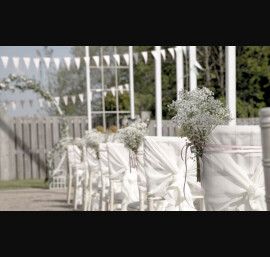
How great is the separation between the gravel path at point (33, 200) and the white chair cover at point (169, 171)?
428 cm

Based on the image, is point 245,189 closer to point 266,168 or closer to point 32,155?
point 266,168

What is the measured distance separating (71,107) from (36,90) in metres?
7.99

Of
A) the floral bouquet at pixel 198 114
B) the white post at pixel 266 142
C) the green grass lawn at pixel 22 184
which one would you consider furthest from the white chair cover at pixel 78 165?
the white post at pixel 266 142

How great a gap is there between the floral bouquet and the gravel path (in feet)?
17.8

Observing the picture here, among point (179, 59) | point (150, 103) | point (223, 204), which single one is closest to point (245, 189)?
point (223, 204)

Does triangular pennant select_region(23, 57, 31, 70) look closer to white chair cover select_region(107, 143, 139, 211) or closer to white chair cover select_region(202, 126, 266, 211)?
white chair cover select_region(107, 143, 139, 211)

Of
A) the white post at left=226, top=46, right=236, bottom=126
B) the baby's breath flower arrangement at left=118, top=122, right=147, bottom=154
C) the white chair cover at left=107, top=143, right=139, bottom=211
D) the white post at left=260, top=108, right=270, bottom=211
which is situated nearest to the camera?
the white post at left=260, top=108, right=270, bottom=211

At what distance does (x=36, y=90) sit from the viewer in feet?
37.6

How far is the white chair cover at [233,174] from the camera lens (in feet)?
9.18

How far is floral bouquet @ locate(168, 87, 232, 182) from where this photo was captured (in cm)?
284

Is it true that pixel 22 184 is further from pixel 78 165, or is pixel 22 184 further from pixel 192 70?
pixel 192 70

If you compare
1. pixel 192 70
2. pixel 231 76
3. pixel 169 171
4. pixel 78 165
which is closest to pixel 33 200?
pixel 78 165

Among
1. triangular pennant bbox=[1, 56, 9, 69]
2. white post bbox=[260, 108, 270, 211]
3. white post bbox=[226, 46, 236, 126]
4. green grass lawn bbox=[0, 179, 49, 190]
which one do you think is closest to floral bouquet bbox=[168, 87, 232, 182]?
white post bbox=[260, 108, 270, 211]

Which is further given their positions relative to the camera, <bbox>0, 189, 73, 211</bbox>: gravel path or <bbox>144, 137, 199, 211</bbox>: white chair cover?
<bbox>0, 189, 73, 211</bbox>: gravel path
